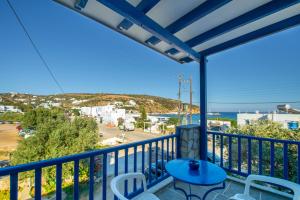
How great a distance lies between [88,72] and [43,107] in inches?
338

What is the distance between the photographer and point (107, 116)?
40125mm

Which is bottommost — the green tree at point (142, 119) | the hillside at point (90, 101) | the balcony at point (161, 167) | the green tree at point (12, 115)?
the green tree at point (142, 119)

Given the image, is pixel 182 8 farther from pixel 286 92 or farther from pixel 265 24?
pixel 286 92

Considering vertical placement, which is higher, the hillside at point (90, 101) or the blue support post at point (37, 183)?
the hillside at point (90, 101)

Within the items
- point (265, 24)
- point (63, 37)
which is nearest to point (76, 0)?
point (265, 24)

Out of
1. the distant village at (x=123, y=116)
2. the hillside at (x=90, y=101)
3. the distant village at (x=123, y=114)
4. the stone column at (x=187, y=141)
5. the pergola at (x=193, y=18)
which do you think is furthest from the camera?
the distant village at (x=123, y=116)

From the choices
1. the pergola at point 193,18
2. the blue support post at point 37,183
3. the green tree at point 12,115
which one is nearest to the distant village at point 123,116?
the green tree at point 12,115

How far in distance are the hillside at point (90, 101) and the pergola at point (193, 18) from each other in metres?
2.64

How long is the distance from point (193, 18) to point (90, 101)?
29.1 meters

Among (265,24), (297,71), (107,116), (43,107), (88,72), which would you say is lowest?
(107,116)

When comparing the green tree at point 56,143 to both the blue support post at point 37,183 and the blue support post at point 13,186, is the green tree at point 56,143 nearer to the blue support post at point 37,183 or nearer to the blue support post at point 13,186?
the blue support post at point 37,183

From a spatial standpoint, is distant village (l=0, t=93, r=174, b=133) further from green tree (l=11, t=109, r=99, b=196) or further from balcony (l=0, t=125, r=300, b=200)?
balcony (l=0, t=125, r=300, b=200)

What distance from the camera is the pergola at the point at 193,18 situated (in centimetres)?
178

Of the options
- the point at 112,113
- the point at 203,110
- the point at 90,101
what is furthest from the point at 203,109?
the point at 112,113
